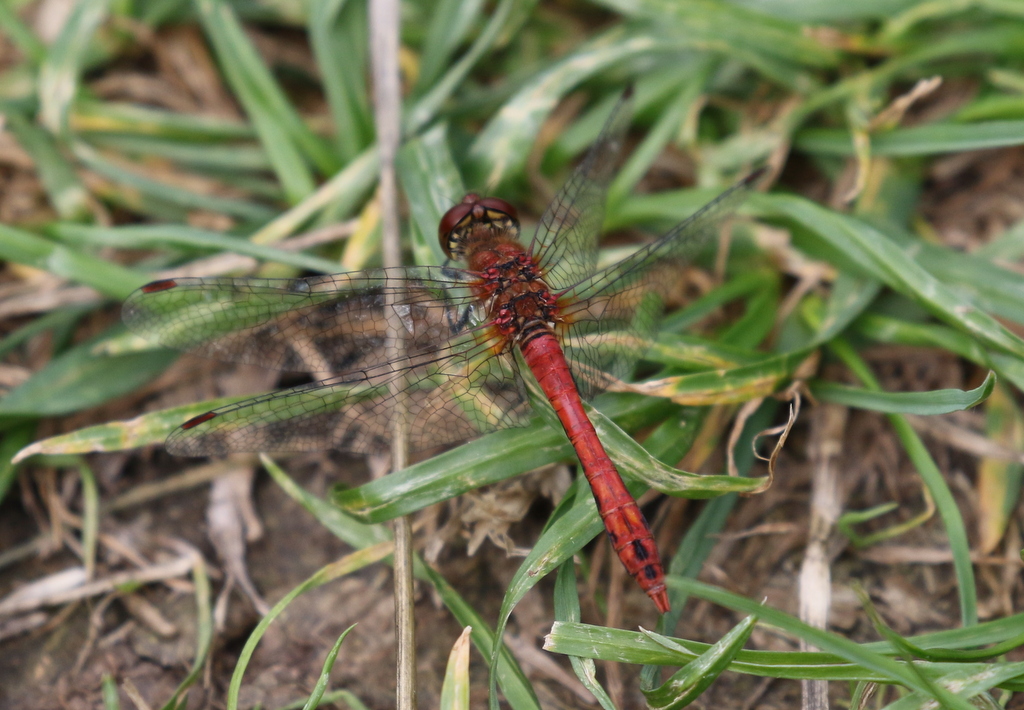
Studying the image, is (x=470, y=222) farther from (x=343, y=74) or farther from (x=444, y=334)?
(x=343, y=74)

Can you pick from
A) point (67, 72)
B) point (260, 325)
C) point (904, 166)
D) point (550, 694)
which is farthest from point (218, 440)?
point (904, 166)

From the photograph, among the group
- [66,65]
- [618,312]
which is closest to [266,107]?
[66,65]

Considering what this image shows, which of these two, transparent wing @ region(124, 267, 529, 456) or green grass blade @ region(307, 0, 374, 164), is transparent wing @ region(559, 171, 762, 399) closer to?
transparent wing @ region(124, 267, 529, 456)

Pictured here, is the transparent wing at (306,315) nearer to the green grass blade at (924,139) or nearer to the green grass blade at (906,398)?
the green grass blade at (906,398)

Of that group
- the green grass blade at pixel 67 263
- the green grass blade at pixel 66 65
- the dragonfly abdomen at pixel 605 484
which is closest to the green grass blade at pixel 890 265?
the dragonfly abdomen at pixel 605 484

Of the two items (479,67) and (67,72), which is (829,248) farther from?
(67,72)

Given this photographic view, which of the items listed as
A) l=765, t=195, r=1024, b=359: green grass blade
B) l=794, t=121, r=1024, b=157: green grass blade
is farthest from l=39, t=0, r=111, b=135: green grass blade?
l=794, t=121, r=1024, b=157: green grass blade
